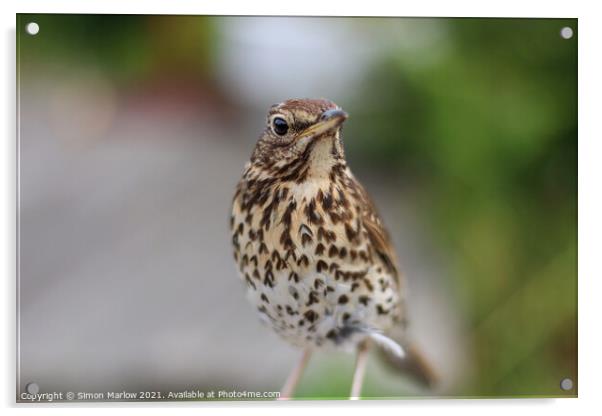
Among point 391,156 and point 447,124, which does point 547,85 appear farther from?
point 391,156

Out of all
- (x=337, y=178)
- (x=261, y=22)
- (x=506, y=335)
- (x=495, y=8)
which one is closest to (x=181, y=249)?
(x=337, y=178)

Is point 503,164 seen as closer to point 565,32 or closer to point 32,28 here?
point 565,32

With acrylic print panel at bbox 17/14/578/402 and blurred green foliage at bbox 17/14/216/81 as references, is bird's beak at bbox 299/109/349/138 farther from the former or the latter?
blurred green foliage at bbox 17/14/216/81

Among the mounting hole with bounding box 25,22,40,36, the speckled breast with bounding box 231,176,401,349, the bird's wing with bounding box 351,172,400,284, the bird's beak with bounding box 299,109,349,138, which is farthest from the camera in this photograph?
the mounting hole with bounding box 25,22,40,36

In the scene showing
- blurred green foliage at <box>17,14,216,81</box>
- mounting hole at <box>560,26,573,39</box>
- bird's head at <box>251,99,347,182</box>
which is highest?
mounting hole at <box>560,26,573,39</box>

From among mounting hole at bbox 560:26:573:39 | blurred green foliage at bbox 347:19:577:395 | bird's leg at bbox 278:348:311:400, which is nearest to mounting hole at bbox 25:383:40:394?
bird's leg at bbox 278:348:311:400

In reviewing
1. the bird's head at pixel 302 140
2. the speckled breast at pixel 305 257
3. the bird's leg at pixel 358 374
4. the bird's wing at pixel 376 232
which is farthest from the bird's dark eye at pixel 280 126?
the bird's leg at pixel 358 374

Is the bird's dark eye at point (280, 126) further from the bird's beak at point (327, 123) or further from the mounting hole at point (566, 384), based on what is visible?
the mounting hole at point (566, 384)

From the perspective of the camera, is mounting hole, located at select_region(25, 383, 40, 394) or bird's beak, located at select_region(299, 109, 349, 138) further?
mounting hole, located at select_region(25, 383, 40, 394)
